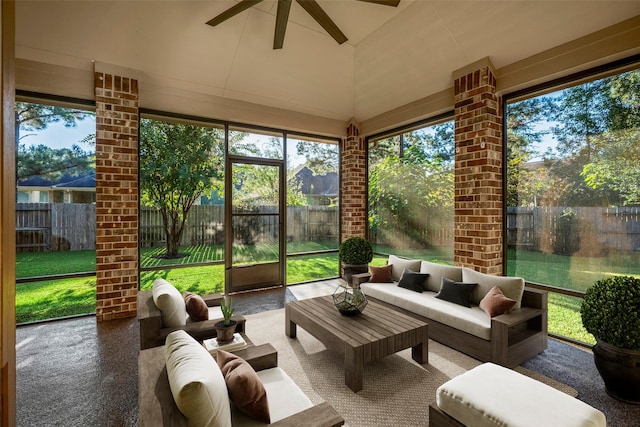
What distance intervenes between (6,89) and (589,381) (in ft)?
13.4

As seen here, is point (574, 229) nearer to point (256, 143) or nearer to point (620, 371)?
point (620, 371)

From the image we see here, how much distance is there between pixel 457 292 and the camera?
3.30 meters

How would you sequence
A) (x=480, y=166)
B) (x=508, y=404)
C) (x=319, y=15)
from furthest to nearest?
(x=480, y=166), (x=319, y=15), (x=508, y=404)

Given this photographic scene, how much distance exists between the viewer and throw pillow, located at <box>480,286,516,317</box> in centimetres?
280

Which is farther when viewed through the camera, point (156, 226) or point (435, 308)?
point (156, 226)

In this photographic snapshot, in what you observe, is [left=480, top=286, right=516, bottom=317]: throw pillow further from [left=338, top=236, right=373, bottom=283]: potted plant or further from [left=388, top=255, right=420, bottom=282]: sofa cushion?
[left=338, top=236, right=373, bottom=283]: potted plant

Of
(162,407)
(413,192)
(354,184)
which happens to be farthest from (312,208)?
(162,407)

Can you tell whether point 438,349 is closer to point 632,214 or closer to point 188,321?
point 632,214

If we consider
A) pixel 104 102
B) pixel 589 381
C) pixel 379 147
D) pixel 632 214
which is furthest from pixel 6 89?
pixel 379 147

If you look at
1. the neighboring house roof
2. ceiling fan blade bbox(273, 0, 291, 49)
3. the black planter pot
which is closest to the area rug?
the black planter pot

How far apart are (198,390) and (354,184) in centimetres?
513

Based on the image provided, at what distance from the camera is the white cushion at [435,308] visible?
2824 mm

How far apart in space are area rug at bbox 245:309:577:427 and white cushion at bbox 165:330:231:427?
1.20 m

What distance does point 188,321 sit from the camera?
2717 mm
